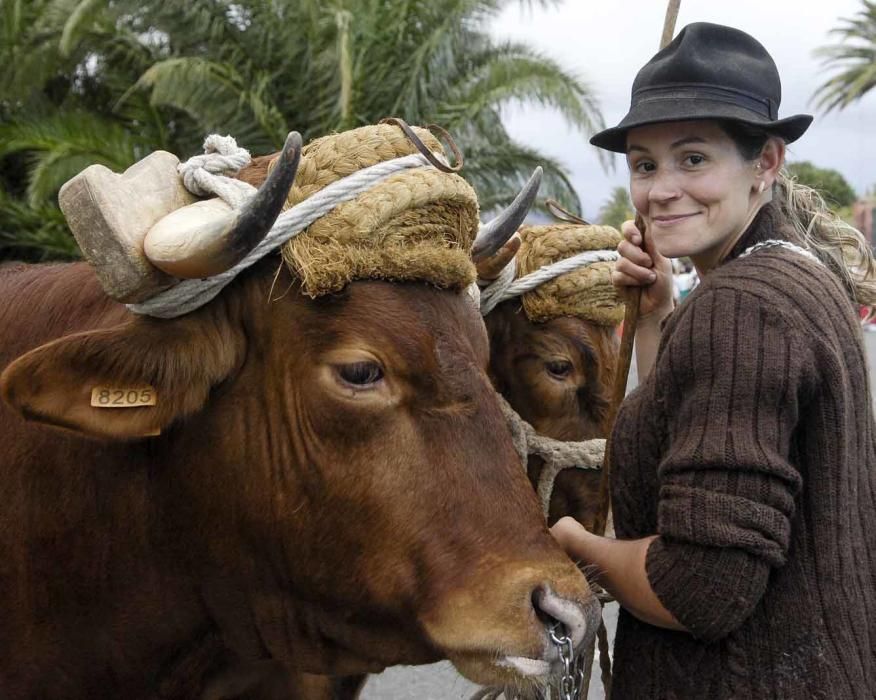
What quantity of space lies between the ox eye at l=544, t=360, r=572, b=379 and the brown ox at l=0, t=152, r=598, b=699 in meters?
1.19

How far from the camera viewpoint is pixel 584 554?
2150 millimetres

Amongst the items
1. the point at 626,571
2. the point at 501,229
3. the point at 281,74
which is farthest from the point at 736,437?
the point at 281,74

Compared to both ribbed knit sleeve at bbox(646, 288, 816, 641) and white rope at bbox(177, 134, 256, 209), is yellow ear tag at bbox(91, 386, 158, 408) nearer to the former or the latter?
white rope at bbox(177, 134, 256, 209)

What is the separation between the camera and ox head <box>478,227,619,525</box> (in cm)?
340

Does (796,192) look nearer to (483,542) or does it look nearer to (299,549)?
(483,542)

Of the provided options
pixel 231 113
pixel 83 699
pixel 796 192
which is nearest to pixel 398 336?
pixel 796 192

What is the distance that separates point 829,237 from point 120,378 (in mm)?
1668

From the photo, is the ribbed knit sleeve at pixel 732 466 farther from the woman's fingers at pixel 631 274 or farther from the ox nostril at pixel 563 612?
the woman's fingers at pixel 631 274

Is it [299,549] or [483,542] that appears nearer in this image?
[483,542]

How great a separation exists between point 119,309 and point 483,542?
40.0 inches

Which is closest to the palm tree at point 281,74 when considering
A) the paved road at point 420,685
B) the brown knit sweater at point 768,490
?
the paved road at point 420,685

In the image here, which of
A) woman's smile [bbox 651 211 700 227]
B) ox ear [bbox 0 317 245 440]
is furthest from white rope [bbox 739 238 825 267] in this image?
ox ear [bbox 0 317 245 440]

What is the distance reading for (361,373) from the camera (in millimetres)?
2031

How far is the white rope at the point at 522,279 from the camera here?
3445 mm
